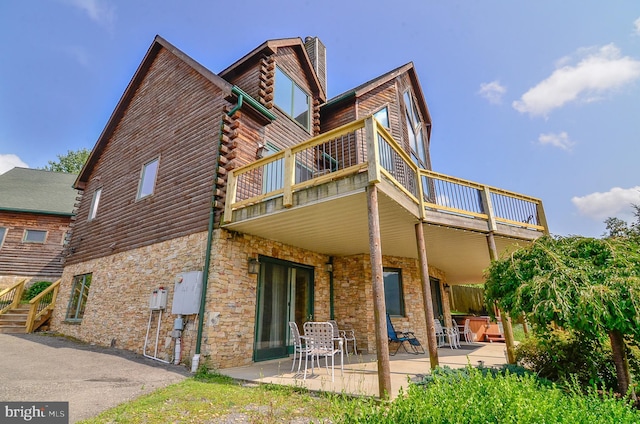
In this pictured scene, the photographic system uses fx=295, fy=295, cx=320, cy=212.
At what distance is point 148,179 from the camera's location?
374 inches

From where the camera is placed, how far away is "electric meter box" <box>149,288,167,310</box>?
23.7 feet

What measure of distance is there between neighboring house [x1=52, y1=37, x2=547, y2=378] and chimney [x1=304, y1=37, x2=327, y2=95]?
267cm

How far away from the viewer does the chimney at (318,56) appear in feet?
45.3

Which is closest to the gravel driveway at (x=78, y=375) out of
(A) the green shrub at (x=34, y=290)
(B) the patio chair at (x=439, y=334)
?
(A) the green shrub at (x=34, y=290)

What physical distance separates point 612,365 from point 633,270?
6.46ft

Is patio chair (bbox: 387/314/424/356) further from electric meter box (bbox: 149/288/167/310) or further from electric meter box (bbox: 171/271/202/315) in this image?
electric meter box (bbox: 149/288/167/310)

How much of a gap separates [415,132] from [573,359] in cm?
1081

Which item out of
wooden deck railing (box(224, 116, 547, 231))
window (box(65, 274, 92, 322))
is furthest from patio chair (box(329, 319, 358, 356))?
window (box(65, 274, 92, 322))

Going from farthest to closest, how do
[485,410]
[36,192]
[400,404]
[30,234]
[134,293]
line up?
[36,192] < [30,234] < [134,293] < [400,404] < [485,410]

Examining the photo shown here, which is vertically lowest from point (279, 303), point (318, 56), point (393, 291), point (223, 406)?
point (223, 406)

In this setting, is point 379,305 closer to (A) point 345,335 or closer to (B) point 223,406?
(B) point 223,406

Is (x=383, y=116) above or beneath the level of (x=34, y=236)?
above

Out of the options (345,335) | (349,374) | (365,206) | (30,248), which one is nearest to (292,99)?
(365,206)

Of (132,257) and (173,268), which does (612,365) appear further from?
(132,257)
